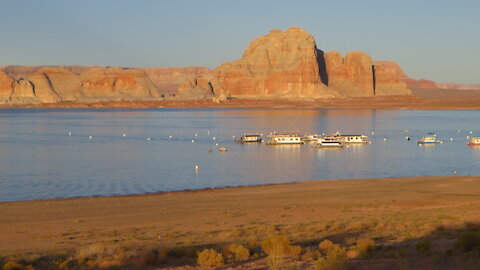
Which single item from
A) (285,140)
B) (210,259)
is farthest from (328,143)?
(210,259)

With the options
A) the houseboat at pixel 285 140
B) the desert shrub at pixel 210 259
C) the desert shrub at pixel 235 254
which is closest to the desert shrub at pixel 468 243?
the desert shrub at pixel 235 254

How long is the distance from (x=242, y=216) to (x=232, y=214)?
2.33ft

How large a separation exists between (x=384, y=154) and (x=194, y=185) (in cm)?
2834

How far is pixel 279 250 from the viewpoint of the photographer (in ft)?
45.5

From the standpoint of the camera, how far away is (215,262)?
13430mm

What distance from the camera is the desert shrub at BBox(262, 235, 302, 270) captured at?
13102 mm

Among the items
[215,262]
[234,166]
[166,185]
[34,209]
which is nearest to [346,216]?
[215,262]

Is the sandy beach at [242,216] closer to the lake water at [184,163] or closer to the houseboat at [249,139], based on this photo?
the lake water at [184,163]

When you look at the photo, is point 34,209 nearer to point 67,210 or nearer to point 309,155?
point 67,210

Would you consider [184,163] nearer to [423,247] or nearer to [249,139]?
[249,139]

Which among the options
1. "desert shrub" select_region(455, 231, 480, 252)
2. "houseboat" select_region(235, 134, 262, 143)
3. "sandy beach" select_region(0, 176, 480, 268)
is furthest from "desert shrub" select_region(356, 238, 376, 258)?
"houseboat" select_region(235, 134, 262, 143)

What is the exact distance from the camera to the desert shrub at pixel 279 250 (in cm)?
1310

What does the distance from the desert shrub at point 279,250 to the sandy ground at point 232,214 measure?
3.10m

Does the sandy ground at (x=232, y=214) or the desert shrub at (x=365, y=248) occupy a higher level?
the desert shrub at (x=365, y=248)
